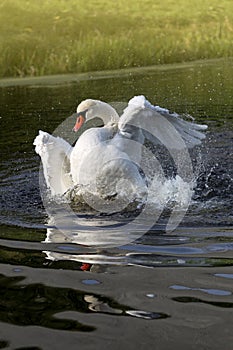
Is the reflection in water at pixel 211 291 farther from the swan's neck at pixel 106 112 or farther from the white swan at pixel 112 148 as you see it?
the swan's neck at pixel 106 112

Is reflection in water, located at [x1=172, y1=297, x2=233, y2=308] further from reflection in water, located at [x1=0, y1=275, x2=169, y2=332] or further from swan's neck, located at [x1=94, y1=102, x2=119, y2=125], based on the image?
swan's neck, located at [x1=94, y1=102, x2=119, y2=125]

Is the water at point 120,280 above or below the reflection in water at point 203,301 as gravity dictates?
below

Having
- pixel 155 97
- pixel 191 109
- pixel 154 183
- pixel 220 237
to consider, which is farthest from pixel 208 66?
pixel 220 237

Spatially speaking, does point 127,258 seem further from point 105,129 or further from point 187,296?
point 105,129

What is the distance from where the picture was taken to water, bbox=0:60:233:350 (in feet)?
10.5

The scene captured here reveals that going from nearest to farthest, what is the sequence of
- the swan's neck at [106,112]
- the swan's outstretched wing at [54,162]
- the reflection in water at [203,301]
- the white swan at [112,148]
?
the reflection in water at [203,301] < the white swan at [112,148] < the swan's outstretched wing at [54,162] < the swan's neck at [106,112]

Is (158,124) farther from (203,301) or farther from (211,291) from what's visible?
(203,301)

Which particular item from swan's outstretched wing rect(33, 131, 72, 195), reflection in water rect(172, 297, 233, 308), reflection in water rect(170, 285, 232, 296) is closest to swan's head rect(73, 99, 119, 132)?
swan's outstretched wing rect(33, 131, 72, 195)

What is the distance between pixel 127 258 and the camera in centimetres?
432

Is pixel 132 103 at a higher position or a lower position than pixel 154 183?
higher

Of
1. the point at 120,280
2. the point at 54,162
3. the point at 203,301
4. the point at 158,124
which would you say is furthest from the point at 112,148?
the point at 203,301

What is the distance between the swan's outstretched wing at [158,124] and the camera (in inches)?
244

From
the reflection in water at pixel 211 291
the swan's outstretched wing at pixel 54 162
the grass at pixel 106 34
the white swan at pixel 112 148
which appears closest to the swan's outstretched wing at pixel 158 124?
the white swan at pixel 112 148

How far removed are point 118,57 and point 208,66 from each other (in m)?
2.58
